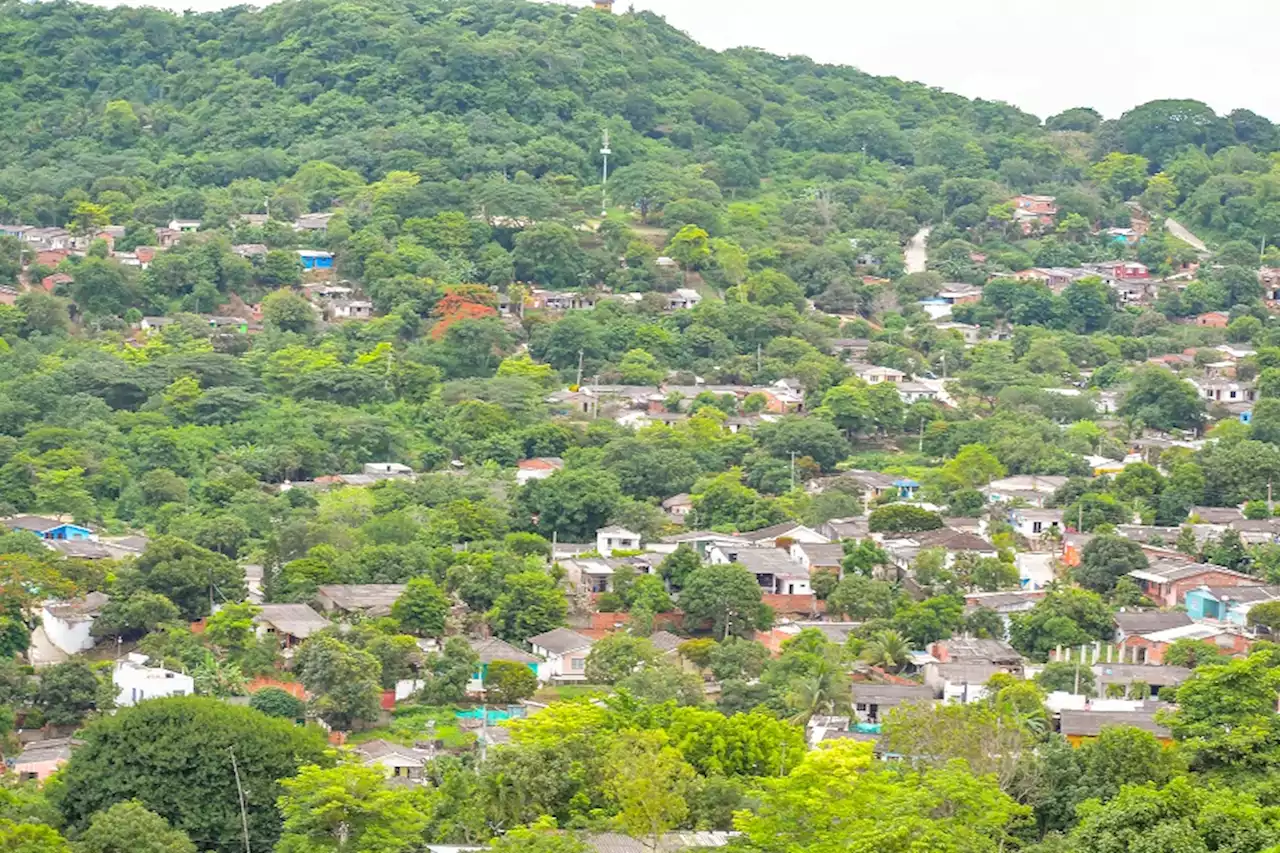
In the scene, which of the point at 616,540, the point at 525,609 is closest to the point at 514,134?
the point at 616,540

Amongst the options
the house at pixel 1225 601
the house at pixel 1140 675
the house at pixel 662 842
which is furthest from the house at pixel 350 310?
the house at pixel 662 842

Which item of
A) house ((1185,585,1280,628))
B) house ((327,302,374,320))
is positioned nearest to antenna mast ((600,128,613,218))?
house ((327,302,374,320))

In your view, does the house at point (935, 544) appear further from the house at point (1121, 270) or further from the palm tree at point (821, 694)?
the house at point (1121, 270)

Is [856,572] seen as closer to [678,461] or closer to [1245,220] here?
[678,461]

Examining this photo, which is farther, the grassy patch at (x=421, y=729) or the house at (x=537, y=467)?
the house at (x=537, y=467)

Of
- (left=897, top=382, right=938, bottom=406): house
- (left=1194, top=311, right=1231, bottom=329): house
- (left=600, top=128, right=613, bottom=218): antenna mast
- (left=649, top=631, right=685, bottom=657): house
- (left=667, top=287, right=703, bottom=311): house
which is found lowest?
(left=649, top=631, right=685, bottom=657): house

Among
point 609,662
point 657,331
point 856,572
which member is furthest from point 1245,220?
point 609,662

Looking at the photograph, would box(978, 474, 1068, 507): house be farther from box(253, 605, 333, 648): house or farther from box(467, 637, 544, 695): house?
box(253, 605, 333, 648): house
